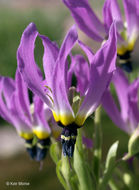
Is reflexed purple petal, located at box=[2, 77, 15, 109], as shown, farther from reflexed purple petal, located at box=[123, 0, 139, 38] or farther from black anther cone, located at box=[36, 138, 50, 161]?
reflexed purple petal, located at box=[123, 0, 139, 38]

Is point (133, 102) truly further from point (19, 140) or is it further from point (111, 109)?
point (19, 140)

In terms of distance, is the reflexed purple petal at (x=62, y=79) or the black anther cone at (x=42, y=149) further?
the black anther cone at (x=42, y=149)

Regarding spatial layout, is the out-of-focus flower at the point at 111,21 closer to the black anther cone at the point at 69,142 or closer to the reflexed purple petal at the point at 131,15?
the reflexed purple petal at the point at 131,15

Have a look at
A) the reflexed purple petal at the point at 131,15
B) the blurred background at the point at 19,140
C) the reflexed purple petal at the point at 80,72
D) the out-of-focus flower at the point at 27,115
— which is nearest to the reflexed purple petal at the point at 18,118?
the out-of-focus flower at the point at 27,115

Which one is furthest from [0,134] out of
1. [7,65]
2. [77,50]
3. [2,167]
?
[77,50]

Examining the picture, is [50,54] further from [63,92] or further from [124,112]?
[124,112]

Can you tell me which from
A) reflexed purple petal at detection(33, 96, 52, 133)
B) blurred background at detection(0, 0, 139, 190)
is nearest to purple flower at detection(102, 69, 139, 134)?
reflexed purple petal at detection(33, 96, 52, 133)

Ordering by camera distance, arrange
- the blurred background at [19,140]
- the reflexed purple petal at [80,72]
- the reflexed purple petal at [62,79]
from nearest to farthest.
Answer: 1. the reflexed purple petal at [62,79]
2. the reflexed purple petal at [80,72]
3. the blurred background at [19,140]

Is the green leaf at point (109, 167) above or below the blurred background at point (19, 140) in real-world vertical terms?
above
